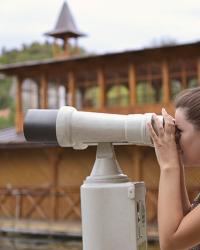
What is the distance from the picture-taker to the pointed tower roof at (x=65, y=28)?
22422 millimetres

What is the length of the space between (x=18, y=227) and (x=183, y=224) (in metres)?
14.8

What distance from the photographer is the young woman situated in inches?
53.2

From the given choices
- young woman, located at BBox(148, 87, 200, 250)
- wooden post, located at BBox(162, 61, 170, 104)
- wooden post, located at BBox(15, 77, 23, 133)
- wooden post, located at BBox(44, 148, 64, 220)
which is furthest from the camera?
wooden post, located at BBox(15, 77, 23, 133)

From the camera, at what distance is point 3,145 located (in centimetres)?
1731

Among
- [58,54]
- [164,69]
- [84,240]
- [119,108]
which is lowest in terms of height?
[84,240]

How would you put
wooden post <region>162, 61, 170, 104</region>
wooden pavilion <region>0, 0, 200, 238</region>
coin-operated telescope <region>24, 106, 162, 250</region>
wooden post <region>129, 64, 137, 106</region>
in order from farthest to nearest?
1. wooden post <region>129, 64, 137, 106</region>
2. wooden post <region>162, 61, 170, 104</region>
3. wooden pavilion <region>0, 0, 200, 238</region>
4. coin-operated telescope <region>24, 106, 162, 250</region>

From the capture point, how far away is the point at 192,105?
140 cm

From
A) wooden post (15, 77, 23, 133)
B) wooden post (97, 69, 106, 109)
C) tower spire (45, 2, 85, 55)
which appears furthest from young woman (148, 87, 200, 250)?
tower spire (45, 2, 85, 55)

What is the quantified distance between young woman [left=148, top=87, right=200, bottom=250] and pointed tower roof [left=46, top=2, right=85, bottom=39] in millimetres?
20917

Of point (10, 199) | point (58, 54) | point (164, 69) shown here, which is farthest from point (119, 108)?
point (58, 54)

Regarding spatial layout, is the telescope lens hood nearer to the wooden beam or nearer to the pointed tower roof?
the wooden beam

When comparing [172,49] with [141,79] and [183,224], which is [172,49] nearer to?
[141,79]

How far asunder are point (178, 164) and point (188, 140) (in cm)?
6

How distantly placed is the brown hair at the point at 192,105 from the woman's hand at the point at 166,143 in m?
0.05
